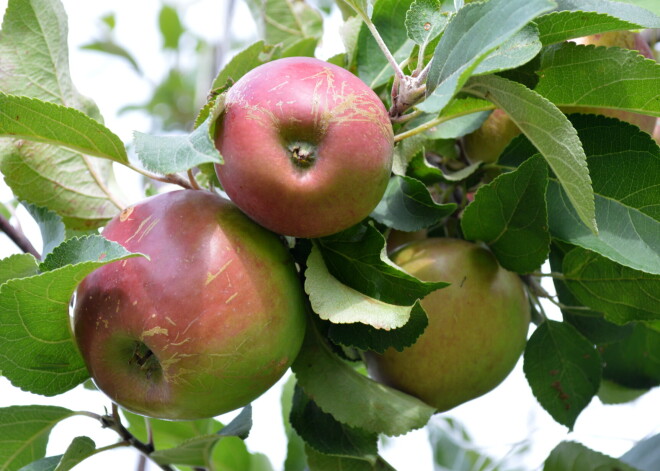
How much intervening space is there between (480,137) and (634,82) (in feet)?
0.89

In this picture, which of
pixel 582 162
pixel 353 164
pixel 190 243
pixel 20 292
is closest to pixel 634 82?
pixel 582 162

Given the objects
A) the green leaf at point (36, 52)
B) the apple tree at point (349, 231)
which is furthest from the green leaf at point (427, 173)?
the green leaf at point (36, 52)

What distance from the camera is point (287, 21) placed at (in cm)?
150

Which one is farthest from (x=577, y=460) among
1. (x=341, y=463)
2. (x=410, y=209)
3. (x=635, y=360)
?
(x=410, y=209)

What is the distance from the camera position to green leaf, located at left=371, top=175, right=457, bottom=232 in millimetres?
1009

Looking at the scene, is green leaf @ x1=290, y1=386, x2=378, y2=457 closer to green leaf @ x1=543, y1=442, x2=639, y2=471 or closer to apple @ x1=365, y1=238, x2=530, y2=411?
apple @ x1=365, y1=238, x2=530, y2=411

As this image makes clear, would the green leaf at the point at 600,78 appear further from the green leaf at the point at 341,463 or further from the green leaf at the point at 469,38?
the green leaf at the point at 341,463

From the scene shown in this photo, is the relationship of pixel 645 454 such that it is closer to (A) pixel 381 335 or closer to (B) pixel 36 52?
(A) pixel 381 335

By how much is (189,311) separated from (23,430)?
47 cm

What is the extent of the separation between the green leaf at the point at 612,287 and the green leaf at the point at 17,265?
732mm

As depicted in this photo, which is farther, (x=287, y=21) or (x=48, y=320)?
(x=287, y=21)

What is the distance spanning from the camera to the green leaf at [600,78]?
904mm

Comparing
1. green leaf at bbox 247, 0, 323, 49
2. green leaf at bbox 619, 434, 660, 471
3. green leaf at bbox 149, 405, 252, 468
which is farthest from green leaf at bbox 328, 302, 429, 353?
green leaf at bbox 247, 0, 323, 49

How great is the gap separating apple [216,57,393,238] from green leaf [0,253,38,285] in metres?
0.31
